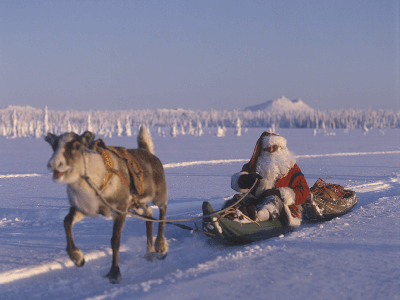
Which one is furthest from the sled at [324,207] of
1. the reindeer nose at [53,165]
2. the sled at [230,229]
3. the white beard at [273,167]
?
the reindeer nose at [53,165]

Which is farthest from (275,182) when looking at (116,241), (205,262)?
(116,241)

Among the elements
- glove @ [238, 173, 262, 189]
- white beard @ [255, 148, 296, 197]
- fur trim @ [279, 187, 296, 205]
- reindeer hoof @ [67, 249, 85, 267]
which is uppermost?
white beard @ [255, 148, 296, 197]

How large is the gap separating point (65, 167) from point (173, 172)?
1066cm

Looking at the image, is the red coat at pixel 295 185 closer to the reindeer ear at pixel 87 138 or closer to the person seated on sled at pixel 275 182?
the person seated on sled at pixel 275 182

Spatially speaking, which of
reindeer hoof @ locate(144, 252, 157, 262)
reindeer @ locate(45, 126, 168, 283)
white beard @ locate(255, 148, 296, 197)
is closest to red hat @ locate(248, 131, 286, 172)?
white beard @ locate(255, 148, 296, 197)

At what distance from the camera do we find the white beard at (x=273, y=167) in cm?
554

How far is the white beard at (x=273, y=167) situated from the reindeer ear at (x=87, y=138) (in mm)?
2981

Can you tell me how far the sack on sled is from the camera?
5902 millimetres

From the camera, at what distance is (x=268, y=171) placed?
554 centimetres

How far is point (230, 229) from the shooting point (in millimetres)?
4723

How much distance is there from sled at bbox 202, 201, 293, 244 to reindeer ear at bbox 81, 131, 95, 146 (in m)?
1.97

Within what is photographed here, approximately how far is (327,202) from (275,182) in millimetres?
1154

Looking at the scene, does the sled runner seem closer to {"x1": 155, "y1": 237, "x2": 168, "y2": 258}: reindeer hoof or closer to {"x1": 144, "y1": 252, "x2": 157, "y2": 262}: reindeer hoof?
{"x1": 155, "y1": 237, "x2": 168, "y2": 258}: reindeer hoof

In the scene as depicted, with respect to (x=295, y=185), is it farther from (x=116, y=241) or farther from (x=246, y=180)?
(x=116, y=241)
